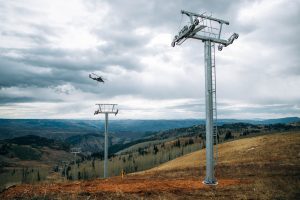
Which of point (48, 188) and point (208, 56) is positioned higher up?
point (208, 56)

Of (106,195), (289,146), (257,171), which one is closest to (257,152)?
(289,146)

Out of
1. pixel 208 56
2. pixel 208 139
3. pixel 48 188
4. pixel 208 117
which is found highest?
pixel 208 56

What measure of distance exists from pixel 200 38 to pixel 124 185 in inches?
538

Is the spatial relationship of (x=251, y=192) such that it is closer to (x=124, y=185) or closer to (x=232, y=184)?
(x=232, y=184)

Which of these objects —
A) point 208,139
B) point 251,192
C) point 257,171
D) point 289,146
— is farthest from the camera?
point 289,146

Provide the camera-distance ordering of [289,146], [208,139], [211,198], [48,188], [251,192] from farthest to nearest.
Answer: [289,146]
[208,139]
[48,188]
[251,192]
[211,198]

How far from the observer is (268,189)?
2323 centimetres

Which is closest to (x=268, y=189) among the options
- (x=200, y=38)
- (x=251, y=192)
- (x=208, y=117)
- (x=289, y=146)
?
(x=251, y=192)

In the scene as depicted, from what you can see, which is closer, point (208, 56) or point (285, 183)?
point (285, 183)

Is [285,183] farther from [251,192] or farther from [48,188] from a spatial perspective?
[48,188]

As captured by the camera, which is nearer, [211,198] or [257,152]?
[211,198]

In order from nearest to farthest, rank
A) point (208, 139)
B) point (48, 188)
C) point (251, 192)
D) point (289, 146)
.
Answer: point (251, 192)
point (48, 188)
point (208, 139)
point (289, 146)

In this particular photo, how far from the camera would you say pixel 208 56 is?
89.5ft

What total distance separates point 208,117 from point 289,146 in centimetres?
2776
